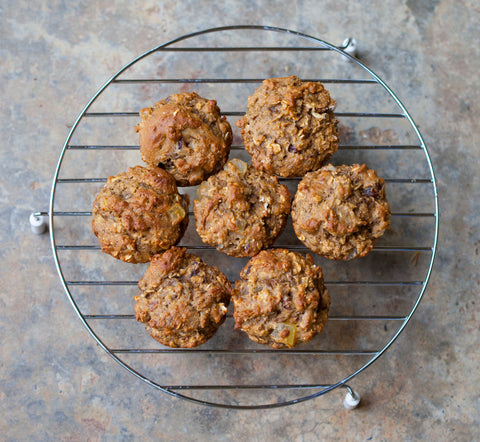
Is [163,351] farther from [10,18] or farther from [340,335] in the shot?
[10,18]

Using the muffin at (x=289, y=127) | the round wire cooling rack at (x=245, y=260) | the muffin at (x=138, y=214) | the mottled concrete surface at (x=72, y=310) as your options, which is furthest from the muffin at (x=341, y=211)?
the mottled concrete surface at (x=72, y=310)

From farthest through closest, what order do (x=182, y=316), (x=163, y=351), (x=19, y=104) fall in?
(x=19, y=104) → (x=163, y=351) → (x=182, y=316)

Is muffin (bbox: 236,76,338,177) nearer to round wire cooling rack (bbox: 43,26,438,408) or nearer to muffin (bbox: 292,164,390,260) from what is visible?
muffin (bbox: 292,164,390,260)

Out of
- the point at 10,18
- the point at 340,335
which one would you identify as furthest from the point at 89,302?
the point at 10,18

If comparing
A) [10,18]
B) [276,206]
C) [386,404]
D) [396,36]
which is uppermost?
[396,36]

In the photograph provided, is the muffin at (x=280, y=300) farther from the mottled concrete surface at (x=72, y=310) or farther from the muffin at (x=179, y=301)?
the mottled concrete surface at (x=72, y=310)

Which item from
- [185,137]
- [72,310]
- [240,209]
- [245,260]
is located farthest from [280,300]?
[72,310]

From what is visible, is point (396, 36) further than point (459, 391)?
Yes

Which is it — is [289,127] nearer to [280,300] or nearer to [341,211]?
[341,211]
